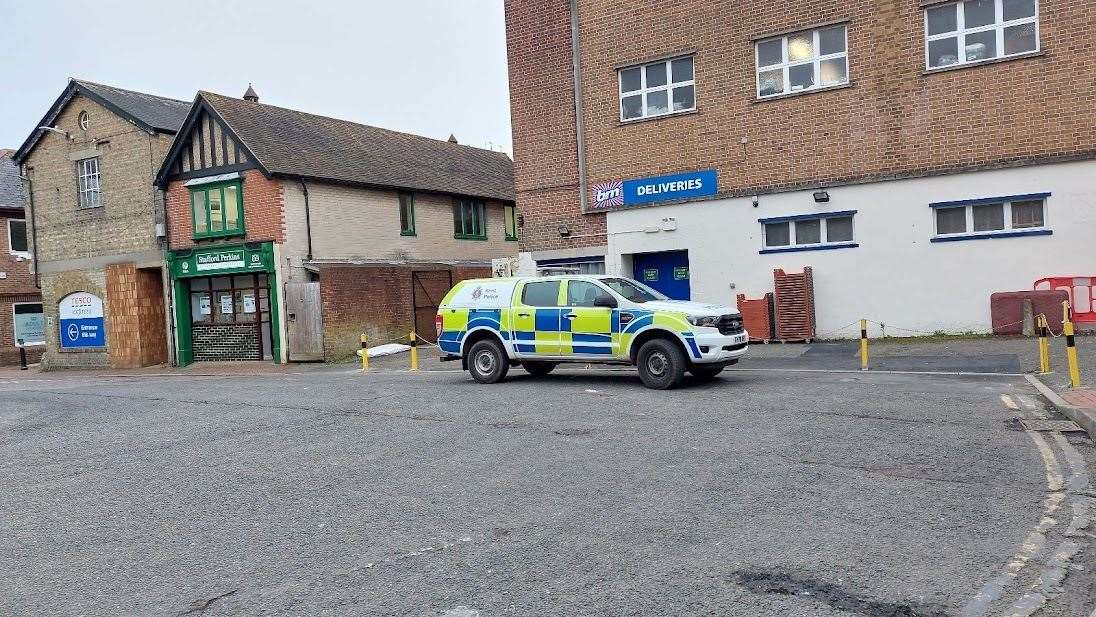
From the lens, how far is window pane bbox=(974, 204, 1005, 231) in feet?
58.1

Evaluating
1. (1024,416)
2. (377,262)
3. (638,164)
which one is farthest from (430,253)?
(1024,416)

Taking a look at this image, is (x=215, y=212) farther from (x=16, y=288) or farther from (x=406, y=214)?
(x=16, y=288)

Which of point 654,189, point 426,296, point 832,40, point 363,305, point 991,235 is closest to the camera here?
point 991,235

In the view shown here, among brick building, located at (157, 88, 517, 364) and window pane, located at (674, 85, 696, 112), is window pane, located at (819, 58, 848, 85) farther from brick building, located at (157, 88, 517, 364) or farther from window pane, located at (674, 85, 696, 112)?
brick building, located at (157, 88, 517, 364)

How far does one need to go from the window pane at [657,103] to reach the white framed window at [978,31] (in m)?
5.64

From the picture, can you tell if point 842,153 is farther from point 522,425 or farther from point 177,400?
point 177,400

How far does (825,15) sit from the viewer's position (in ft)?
62.2

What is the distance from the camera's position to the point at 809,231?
19.5m

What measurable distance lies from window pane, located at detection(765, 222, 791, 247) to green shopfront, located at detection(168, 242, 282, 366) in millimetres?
13364

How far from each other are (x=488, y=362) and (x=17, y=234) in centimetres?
2871

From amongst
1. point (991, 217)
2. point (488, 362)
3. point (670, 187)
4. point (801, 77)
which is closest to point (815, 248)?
point (991, 217)

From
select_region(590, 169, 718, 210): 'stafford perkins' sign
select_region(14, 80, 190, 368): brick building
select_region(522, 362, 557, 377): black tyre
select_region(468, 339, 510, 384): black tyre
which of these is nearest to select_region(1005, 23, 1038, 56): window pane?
select_region(590, 169, 718, 210): 'stafford perkins' sign

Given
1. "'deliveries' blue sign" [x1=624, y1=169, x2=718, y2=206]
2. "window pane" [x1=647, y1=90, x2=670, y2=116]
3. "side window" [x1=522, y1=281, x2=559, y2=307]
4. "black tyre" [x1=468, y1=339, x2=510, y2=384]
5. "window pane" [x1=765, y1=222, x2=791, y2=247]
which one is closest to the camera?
"side window" [x1=522, y1=281, x2=559, y2=307]

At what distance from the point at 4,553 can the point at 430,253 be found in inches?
948
